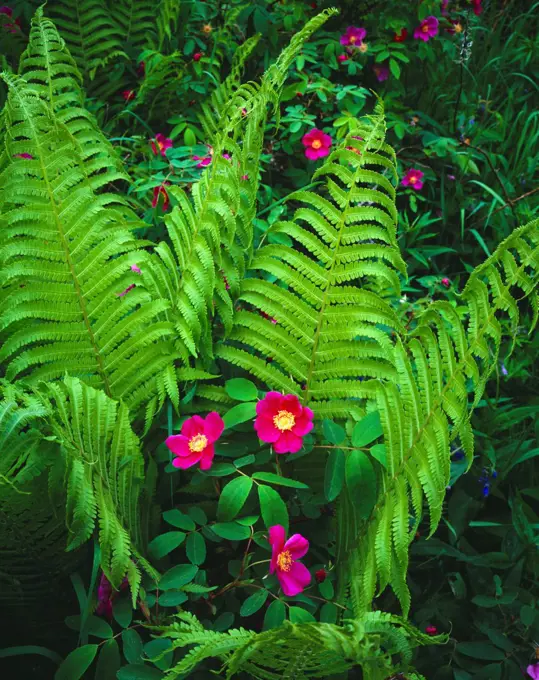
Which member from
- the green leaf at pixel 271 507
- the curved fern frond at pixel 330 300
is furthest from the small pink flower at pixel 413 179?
the green leaf at pixel 271 507

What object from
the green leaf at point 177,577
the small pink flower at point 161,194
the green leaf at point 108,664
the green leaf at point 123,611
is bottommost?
the green leaf at point 108,664

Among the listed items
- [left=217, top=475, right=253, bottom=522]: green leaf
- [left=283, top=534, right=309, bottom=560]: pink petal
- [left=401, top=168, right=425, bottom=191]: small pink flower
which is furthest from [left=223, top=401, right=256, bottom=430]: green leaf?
[left=401, top=168, right=425, bottom=191]: small pink flower

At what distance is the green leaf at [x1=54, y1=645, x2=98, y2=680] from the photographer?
37.5 inches

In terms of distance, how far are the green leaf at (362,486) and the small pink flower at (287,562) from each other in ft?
0.37

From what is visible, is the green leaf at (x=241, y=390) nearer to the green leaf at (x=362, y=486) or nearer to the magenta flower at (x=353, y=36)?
the green leaf at (x=362, y=486)

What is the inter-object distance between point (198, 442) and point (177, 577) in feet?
0.73

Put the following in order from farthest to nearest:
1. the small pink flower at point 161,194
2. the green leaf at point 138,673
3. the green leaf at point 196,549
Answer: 1. the small pink flower at point 161,194
2. the green leaf at point 196,549
3. the green leaf at point 138,673

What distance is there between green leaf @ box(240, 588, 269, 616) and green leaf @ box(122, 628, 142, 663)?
172 millimetres

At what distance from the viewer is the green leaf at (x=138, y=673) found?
0.94m

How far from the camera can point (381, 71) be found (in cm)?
229

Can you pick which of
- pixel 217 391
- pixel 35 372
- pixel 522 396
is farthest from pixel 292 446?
pixel 522 396

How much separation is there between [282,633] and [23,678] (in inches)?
26.7

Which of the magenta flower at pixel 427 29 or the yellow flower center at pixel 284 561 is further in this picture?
the magenta flower at pixel 427 29

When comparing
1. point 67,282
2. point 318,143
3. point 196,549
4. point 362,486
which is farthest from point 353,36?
point 196,549
